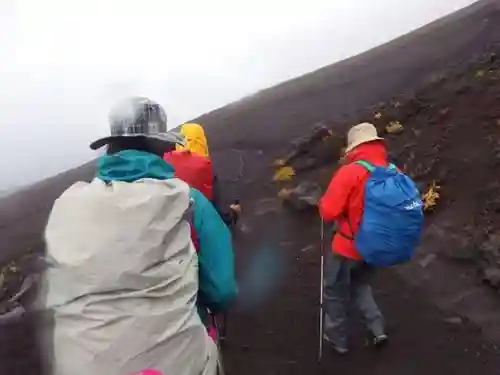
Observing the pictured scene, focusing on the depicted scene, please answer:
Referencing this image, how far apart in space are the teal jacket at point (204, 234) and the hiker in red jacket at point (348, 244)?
2.01 meters

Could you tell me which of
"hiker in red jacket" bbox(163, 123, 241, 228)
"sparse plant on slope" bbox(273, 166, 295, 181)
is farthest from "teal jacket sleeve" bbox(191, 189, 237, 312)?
"sparse plant on slope" bbox(273, 166, 295, 181)

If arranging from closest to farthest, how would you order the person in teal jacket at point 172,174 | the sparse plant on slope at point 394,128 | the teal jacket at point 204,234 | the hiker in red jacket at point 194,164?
the teal jacket at point 204,234
the person in teal jacket at point 172,174
the hiker in red jacket at point 194,164
the sparse plant on slope at point 394,128

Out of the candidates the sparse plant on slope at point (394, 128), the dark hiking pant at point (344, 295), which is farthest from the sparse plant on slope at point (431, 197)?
the dark hiking pant at point (344, 295)

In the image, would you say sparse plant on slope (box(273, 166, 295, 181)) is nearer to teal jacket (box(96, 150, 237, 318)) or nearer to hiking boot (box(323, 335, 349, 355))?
hiking boot (box(323, 335, 349, 355))

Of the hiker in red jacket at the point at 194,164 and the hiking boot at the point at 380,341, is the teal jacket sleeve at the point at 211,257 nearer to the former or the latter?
the hiker in red jacket at the point at 194,164

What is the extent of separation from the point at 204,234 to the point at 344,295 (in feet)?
8.95

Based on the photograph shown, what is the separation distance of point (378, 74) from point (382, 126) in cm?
506

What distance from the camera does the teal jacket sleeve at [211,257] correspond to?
2789 millimetres

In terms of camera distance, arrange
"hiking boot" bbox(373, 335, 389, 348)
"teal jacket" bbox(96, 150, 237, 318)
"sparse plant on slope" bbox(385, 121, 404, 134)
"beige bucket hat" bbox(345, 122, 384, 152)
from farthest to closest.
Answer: "sparse plant on slope" bbox(385, 121, 404, 134), "hiking boot" bbox(373, 335, 389, 348), "beige bucket hat" bbox(345, 122, 384, 152), "teal jacket" bbox(96, 150, 237, 318)

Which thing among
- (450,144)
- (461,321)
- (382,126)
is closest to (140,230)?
(461,321)

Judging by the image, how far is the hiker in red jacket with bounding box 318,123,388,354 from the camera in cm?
477

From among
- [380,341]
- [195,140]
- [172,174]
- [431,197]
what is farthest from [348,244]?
[431,197]

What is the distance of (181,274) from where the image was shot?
255 centimetres

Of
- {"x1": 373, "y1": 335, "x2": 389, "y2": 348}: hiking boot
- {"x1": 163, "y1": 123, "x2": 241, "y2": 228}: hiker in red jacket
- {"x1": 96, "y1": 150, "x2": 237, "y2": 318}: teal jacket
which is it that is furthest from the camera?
{"x1": 373, "y1": 335, "x2": 389, "y2": 348}: hiking boot
